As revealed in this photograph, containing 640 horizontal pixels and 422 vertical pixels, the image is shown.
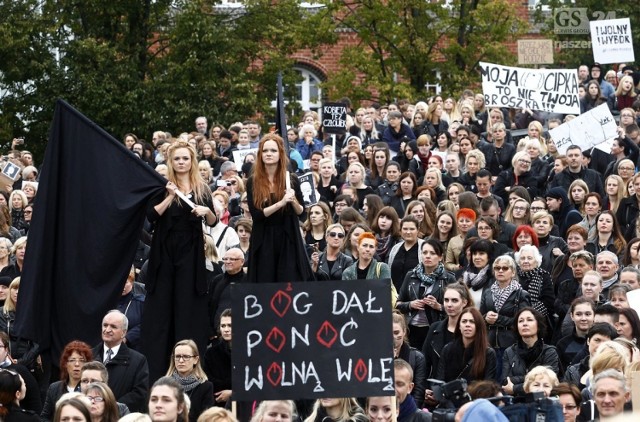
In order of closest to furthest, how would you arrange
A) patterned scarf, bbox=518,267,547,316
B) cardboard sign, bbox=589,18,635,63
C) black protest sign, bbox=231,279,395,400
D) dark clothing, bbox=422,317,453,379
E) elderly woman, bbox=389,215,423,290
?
1. black protest sign, bbox=231,279,395,400
2. dark clothing, bbox=422,317,453,379
3. patterned scarf, bbox=518,267,547,316
4. elderly woman, bbox=389,215,423,290
5. cardboard sign, bbox=589,18,635,63

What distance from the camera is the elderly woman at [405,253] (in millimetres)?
18406

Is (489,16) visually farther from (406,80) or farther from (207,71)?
(207,71)


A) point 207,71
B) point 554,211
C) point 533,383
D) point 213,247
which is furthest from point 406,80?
point 533,383

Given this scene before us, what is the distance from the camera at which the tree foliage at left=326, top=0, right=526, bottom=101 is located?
43.0 meters

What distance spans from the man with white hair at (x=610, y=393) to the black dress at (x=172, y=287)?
4.28 meters

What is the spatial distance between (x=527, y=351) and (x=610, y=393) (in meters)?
3.70

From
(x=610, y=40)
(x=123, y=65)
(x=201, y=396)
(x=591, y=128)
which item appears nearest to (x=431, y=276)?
(x=201, y=396)

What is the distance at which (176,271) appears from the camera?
49.2 feet

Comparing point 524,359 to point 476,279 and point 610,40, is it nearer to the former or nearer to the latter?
point 476,279

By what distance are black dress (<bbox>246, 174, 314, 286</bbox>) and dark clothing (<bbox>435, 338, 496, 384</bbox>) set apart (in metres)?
1.64

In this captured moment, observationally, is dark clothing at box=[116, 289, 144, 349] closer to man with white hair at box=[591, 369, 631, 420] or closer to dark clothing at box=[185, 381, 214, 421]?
dark clothing at box=[185, 381, 214, 421]

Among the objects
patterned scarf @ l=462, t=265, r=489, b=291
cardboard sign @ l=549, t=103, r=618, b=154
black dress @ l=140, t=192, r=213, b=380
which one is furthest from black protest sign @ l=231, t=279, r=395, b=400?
cardboard sign @ l=549, t=103, r=618, b=154

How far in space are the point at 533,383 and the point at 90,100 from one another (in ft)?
78.2

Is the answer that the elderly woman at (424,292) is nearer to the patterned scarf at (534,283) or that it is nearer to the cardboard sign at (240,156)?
the patterned scarf at (534,283)
